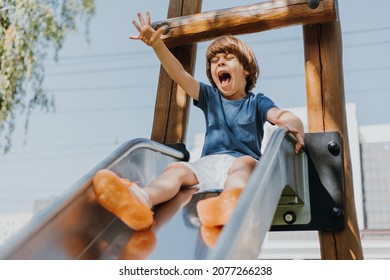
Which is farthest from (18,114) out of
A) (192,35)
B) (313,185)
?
(313,185)

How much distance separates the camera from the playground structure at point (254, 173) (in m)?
0.77

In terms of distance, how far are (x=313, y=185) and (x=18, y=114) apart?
1807 millimetres

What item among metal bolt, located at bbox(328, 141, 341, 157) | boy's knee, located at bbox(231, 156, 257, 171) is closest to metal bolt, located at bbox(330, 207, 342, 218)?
metal bolt, located at bbox(328, 141, 341, 157)

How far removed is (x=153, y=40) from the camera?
1.23m

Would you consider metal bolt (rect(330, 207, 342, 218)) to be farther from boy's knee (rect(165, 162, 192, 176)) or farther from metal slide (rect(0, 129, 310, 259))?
boy's knee (rect(165, 162, 192, 176))

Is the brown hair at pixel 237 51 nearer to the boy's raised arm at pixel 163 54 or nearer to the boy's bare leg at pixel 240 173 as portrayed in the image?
the boy's raised arm at pixel 163 54

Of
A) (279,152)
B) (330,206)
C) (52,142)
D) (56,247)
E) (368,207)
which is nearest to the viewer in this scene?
(56,247)

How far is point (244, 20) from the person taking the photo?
4.67 ft

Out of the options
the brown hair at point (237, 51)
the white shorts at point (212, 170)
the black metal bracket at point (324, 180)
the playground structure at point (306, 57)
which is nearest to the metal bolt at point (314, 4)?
the playground structure at point (306, 57)

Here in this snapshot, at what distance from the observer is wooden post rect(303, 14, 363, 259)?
4.01 feet

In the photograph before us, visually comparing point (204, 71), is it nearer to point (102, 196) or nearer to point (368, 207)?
point (102, 196)

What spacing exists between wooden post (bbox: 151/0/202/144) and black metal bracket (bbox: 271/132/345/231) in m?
→ 0.35
